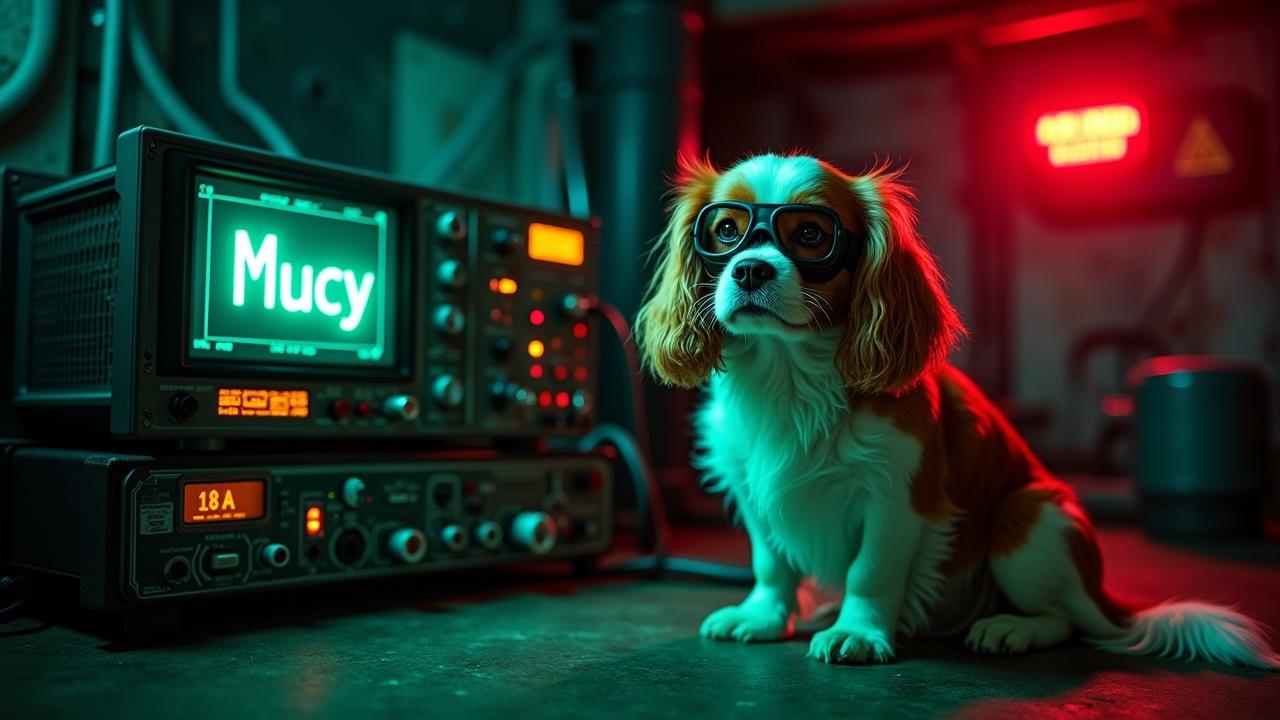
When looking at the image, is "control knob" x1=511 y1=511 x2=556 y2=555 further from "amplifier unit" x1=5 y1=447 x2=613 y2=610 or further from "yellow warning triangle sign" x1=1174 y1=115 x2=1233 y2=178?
"yellow warning triangle sign" x1=1174 y1=115 x2=1233 y2=178

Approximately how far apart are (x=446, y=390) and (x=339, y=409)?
189mm

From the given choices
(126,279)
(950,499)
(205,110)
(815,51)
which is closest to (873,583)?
(950,499)

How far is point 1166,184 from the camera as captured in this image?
4.07 m

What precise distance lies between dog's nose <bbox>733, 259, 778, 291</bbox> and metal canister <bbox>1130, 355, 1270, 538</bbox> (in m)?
2.25

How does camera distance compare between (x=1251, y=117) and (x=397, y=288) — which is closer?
(x=397, y=288)

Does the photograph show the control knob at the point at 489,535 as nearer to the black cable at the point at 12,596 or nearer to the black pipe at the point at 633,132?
the black cable at the point at 12,596

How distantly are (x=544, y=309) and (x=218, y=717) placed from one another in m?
0.97

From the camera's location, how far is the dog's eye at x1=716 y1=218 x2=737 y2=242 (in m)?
1.29

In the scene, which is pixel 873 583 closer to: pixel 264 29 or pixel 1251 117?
pixel 264 29

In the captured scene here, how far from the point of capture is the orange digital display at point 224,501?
4.26 feet

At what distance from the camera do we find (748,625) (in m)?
1.39

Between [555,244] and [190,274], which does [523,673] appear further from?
[555,244]

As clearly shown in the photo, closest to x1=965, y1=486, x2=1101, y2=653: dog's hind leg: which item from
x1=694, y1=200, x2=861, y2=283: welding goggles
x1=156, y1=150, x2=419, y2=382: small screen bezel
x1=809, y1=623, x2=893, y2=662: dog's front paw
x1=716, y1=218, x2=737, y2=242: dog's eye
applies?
x1=809, y1=623, x2=893, y2=662: dog's front paw

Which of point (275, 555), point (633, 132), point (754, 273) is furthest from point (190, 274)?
point (633, 132)
